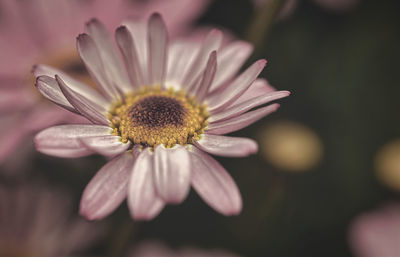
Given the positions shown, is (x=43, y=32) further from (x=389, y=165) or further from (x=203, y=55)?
(x=389, y=165)

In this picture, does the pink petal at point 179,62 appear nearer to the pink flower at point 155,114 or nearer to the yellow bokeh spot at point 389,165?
the pink flower at point 155,114

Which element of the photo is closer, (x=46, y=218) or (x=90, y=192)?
(x=90, y=192)

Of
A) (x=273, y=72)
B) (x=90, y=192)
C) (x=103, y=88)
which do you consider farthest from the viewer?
(x=273, y=72)

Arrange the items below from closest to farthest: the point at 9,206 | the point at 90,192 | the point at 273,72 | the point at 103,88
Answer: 1. the point at 90,192
2. the point at 103,88
3. the point at 9,206
4. the point at 273,72

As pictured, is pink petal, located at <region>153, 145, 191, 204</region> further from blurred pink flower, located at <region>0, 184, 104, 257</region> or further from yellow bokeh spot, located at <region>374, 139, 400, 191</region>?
yellow bokeh spot, located at <region>374, 139, 400, 191</region>

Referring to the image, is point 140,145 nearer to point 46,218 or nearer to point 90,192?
point 90,192

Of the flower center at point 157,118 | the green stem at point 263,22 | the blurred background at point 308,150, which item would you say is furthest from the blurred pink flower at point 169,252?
the green stem at point 263,22

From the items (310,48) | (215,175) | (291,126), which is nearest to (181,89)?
(215,175)
